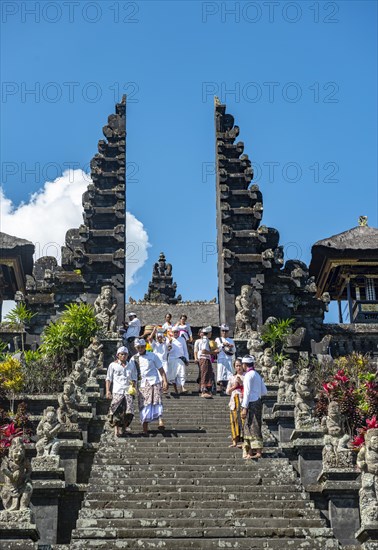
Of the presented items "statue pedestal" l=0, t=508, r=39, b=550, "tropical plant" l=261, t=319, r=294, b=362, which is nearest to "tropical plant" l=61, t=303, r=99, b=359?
"tropical plant" l=261, t=319, r=294, b=362

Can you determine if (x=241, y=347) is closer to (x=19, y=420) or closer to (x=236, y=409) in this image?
(x=19, y=420)

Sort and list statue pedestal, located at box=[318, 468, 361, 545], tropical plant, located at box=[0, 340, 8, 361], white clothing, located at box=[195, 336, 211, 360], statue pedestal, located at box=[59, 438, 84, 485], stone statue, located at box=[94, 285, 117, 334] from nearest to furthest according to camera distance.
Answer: statue pedestal, located at box=[318, 468, 361, 545] → statue pedestal, located at box=[59, 438, 84, 485] → white clothing, located at box=[195, 336, 211, 360] → stone statue, located at box=[94, 285, 117, 334] → tropical plant, located at box=[0, 340, 8, 361]

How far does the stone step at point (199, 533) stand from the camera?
41.7ft

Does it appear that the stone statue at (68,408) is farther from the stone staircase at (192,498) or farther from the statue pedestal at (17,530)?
the statue pedestal at (17,530)

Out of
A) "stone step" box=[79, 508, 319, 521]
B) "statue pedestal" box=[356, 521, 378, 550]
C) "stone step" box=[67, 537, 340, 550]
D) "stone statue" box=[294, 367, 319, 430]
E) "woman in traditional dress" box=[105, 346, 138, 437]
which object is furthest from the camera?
"woman in traditional dress" box=[105, 346, 138, 437]

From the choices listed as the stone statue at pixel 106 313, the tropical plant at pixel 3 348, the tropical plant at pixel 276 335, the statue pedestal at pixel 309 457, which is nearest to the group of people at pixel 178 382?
the statue pedestal at pixel 309 457

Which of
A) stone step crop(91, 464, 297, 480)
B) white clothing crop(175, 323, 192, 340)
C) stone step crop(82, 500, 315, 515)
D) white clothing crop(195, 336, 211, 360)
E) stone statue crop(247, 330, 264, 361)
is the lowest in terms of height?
stone step crop(82, 500, 315, 515)

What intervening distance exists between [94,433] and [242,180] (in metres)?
15.8

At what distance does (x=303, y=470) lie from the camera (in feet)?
49.5

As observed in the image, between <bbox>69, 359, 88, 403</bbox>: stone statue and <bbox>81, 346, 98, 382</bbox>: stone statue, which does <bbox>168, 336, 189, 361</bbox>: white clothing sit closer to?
<bbox>81, 346, 98, 382</bbox>: stone statue

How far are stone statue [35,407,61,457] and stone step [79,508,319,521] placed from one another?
4.60ft

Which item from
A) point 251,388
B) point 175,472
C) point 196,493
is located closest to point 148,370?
point 251,388

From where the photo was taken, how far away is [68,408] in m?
16.0

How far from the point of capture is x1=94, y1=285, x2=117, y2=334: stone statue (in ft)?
79.2
